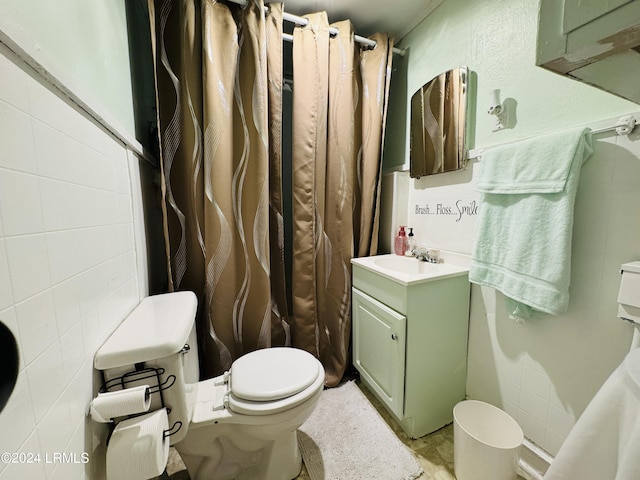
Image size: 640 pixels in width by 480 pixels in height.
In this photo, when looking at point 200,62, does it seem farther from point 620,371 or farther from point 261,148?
point 620,371

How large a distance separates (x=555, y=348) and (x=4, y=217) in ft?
5.11

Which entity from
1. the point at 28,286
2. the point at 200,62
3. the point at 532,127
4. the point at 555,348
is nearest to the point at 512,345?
the point at 555,348

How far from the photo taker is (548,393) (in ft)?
3.17

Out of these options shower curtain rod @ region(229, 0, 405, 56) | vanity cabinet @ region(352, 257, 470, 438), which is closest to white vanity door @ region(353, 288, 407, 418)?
vanity cabinet @ region(352, 257, 470, 438)

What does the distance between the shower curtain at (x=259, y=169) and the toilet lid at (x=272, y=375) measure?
0.31m

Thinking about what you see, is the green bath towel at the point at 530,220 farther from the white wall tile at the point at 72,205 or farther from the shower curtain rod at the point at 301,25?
the white wall tile at the point at 72,205

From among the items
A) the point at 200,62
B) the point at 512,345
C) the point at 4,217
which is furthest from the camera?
the point at 200,62

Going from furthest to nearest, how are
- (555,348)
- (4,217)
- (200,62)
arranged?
(200,62) < (555,348) < (4,217)

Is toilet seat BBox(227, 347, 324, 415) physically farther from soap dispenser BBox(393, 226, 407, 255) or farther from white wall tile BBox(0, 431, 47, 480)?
soap dispenser BBox(393, 226, 407, 255)

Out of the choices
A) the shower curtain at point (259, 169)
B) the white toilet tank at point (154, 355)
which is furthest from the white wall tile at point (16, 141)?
the shower curtain at point (259, 169)

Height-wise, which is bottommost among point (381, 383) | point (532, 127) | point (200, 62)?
point (381, 383)

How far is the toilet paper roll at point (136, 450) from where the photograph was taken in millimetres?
573

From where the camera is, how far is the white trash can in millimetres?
890

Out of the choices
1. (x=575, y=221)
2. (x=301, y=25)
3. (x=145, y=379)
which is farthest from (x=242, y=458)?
(x=301, y=25)
